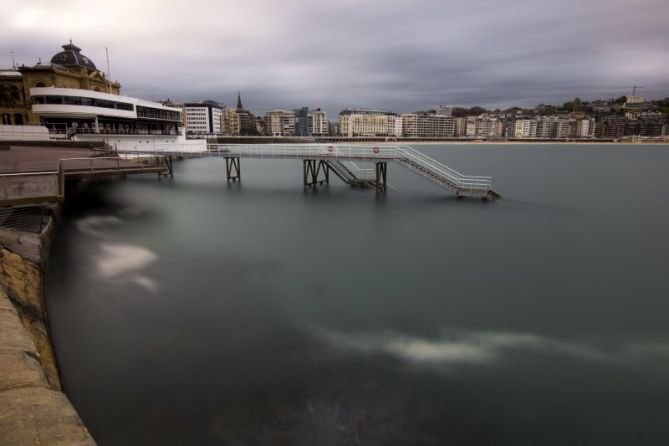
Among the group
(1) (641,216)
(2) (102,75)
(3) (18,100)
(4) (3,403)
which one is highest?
(2) (102,75)

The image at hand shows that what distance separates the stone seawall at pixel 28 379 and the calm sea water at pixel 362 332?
2.18 feet

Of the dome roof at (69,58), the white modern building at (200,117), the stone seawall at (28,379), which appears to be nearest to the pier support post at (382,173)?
the stone seawall at (28,379)

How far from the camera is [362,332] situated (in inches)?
392

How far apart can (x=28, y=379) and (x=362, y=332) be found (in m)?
6.57

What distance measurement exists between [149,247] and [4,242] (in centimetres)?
540

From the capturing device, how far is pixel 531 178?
46094 millimetres

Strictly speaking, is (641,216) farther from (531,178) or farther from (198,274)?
(198,274)

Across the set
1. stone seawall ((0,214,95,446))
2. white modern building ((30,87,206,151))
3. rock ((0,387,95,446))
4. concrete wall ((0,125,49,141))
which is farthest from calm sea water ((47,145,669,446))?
white modern building ((30,87,206,151))

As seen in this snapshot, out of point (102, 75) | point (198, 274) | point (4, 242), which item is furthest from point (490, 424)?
point (102, 75)

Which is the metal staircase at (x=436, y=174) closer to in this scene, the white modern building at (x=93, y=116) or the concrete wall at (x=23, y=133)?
the white modern building at (x=93, y=116)

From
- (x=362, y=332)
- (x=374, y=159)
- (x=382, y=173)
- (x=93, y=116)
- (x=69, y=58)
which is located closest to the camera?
(x=362, y=332)

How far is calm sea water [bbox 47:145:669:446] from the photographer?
7035 mm

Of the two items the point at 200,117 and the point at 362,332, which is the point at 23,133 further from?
the point at 200,117

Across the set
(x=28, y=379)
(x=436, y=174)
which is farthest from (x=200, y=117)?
(x=28, y=379)
